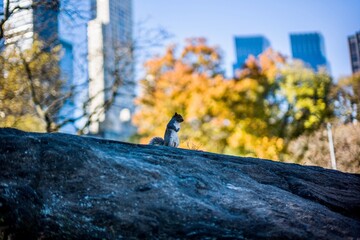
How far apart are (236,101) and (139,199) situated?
871 inches

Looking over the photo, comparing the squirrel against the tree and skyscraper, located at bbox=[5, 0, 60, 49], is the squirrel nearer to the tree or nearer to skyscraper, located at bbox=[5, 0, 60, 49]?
skyscraper, located at bbox=[5, 0, 60, 49]

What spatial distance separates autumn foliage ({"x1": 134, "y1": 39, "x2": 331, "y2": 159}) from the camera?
2370 centimetres

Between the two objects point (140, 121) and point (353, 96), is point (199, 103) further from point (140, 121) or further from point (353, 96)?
point (353, 96)

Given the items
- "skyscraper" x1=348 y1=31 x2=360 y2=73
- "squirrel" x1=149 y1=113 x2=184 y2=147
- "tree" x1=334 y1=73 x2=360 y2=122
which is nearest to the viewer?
"squirrel" x1=149 y1=113 x2=184 y2=147

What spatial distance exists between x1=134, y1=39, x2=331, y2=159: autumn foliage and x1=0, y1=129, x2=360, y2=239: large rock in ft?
54.0

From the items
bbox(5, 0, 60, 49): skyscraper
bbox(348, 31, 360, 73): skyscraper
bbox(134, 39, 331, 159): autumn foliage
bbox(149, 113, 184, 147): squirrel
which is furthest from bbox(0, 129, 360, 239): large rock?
bbox(348, 31, 360, 73): skyscraper

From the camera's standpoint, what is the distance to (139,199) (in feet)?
14.1

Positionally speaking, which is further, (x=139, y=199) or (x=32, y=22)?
(x=32, y=22)

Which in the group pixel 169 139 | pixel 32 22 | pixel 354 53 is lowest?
pixel 169 139

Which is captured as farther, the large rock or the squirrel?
the squirrel

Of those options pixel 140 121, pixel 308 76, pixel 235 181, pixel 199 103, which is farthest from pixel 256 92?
pixel 235 181

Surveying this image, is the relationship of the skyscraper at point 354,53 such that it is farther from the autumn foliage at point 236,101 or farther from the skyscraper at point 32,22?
the skyscraper at point 32,22

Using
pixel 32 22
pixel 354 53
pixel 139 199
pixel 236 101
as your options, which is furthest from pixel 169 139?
pixel 354 53

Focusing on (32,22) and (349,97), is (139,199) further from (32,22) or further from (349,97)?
(349,97)
